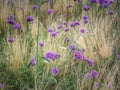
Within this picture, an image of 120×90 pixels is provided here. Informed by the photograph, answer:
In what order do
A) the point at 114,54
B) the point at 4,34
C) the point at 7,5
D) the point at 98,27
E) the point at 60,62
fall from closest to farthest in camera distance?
the point at 60,62, the point at 114,54, the point at 98,27, the point at 4,34, the point at 7,5

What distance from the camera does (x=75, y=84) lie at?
2.37 metres

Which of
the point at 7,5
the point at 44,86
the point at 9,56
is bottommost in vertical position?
the point at 44,86

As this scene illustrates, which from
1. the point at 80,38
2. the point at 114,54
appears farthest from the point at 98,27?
the point at 114,54

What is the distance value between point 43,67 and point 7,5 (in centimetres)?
195

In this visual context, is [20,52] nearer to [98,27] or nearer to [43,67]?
[43,67]

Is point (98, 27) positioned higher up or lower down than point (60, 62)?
higher up

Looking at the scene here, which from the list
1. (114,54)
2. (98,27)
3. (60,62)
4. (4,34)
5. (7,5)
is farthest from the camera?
(7,5)

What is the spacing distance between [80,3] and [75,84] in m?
2.24

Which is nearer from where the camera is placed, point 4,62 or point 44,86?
point 44,86

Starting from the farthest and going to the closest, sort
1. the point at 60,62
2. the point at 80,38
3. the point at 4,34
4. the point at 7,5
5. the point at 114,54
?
the point at 7,5, the point at 4,34, the point at 80,38, the point at 114,54, the point at 60,62

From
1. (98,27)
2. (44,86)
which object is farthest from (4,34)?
(44,86)

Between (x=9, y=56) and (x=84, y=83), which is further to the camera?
(x=9, y=56)

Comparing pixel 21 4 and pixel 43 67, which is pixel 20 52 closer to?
pixel 43 67

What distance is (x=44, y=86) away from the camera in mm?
2377
